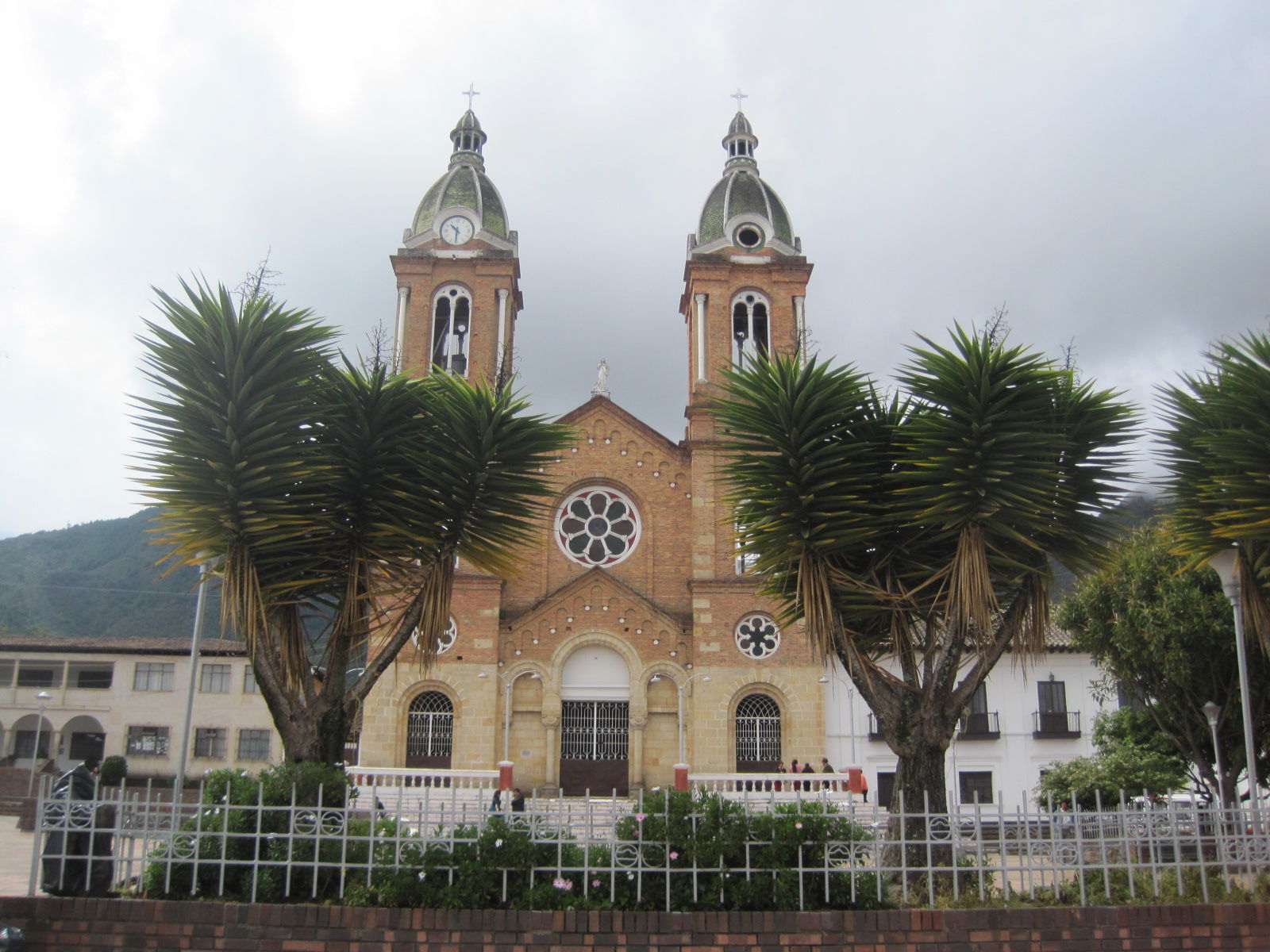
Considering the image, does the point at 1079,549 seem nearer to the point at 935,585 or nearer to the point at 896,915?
the point at 935,585

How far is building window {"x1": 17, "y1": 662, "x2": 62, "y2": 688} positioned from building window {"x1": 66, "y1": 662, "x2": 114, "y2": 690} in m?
0.48

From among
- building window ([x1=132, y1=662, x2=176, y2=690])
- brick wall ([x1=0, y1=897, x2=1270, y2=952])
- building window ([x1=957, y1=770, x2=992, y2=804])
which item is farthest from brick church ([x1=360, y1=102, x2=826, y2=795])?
brick wall ([x1=0, y1=897, x2=1270, y2=952])

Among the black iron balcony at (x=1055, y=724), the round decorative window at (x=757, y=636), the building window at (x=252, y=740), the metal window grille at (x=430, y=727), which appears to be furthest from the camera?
the building window at (x=252, y=740)

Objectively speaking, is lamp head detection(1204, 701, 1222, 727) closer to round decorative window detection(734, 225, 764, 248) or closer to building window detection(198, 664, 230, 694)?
round decorative window detection(734, 225, 764, 248)

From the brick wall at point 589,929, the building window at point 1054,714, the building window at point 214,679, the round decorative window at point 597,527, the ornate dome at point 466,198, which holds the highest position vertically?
the ornate dome at point 466,198

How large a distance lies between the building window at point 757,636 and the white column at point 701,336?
8.19 meters

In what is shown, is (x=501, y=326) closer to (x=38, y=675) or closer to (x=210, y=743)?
(x=210, y=743)

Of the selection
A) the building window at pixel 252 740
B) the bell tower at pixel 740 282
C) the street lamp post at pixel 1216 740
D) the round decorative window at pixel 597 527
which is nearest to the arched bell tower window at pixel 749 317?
the bell tower at pixel 740 282

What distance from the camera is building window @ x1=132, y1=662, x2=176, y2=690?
41.7 m

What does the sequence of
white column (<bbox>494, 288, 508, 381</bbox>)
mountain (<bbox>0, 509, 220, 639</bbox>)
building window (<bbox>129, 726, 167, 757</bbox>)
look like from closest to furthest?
white column (<bbox>494, 288, 508, 381</bbox>) < building window (<bbox>129, 726, 167, 757</bbox>) < mountain (<bbox>0, 509, 220, 639</bbox>)

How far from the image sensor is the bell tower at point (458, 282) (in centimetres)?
3488

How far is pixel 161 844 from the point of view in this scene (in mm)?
11398

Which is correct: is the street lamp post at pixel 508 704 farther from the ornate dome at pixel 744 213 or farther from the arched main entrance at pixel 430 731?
the ornate dome at pixel 744 213

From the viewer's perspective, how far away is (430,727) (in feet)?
99.7
